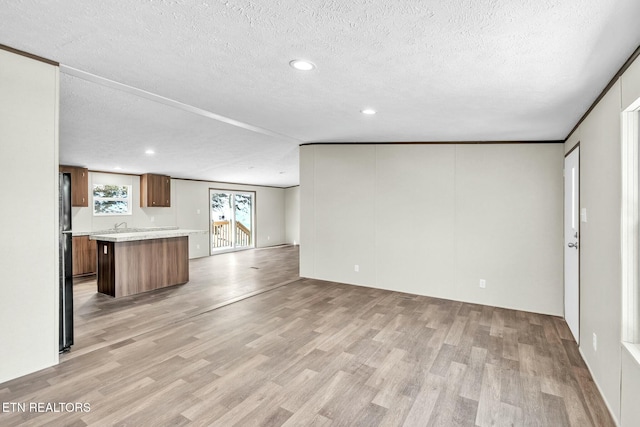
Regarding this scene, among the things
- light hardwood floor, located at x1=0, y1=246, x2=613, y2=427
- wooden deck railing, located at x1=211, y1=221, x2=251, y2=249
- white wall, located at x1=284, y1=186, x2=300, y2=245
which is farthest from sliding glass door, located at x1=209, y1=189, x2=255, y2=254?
light hardwood floor, located at x1=0, y1=246, x2=613, y2=427

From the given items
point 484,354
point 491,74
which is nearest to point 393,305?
point 484,354

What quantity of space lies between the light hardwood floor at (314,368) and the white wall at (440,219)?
0.42 meters

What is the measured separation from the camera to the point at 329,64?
2.26 meters

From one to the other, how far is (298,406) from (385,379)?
0.73 meters

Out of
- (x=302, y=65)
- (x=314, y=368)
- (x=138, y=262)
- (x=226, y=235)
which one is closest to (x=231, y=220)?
(x=226, y=235)

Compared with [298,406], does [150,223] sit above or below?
above

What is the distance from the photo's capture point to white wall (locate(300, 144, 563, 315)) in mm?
4148

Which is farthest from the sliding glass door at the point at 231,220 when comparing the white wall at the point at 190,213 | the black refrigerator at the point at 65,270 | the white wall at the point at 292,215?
the black refrigerator at the point at 65,270

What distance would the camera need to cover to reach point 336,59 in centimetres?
218

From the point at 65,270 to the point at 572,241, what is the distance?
198 inches

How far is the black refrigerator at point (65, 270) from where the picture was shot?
9.06 ft

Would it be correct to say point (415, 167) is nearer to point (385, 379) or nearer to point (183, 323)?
point (385, 379)

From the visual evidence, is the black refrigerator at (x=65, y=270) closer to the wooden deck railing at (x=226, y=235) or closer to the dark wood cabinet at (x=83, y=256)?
the dark wood cabinet at (x=83, y=256)

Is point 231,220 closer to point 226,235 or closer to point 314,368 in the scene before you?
point 226,235
